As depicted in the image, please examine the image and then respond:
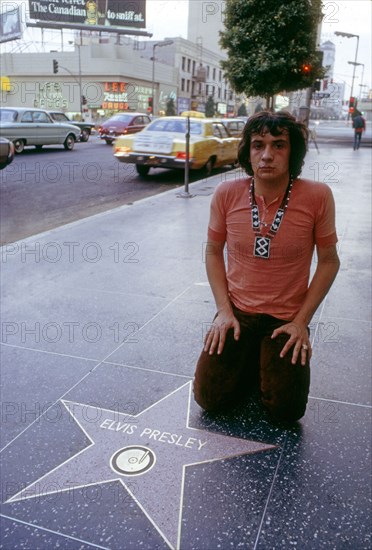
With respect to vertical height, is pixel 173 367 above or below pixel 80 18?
below

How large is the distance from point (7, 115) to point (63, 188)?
7899mm

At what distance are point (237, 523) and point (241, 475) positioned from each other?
0.88ft

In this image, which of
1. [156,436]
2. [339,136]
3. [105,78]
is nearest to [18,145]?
[156,436]

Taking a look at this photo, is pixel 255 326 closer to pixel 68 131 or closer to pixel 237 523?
pixel 237 523

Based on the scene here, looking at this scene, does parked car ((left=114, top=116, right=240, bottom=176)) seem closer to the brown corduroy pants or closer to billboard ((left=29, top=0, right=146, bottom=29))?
the brown corduroy pants

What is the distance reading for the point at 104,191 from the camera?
10531mm

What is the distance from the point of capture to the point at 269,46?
1437cm

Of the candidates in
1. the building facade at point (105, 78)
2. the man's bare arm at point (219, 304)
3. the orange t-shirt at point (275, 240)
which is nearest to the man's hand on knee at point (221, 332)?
the man's bare arm at point (219, 304)

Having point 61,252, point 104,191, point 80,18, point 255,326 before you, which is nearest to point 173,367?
point 255,326

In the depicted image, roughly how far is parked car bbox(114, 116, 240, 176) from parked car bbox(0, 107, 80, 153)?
6497 millimetres

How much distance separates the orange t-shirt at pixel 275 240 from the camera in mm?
2383

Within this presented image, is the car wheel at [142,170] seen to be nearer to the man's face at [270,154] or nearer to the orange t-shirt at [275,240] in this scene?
the orange t-shirt at [275,240]

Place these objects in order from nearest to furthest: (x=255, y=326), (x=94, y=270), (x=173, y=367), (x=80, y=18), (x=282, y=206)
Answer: (x=282, y=206) < (x=255, y=326) < (x=173, y=367) < (x=94, y=270) < (x=80, y=18)

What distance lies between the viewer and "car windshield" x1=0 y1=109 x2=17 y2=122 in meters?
16.8
